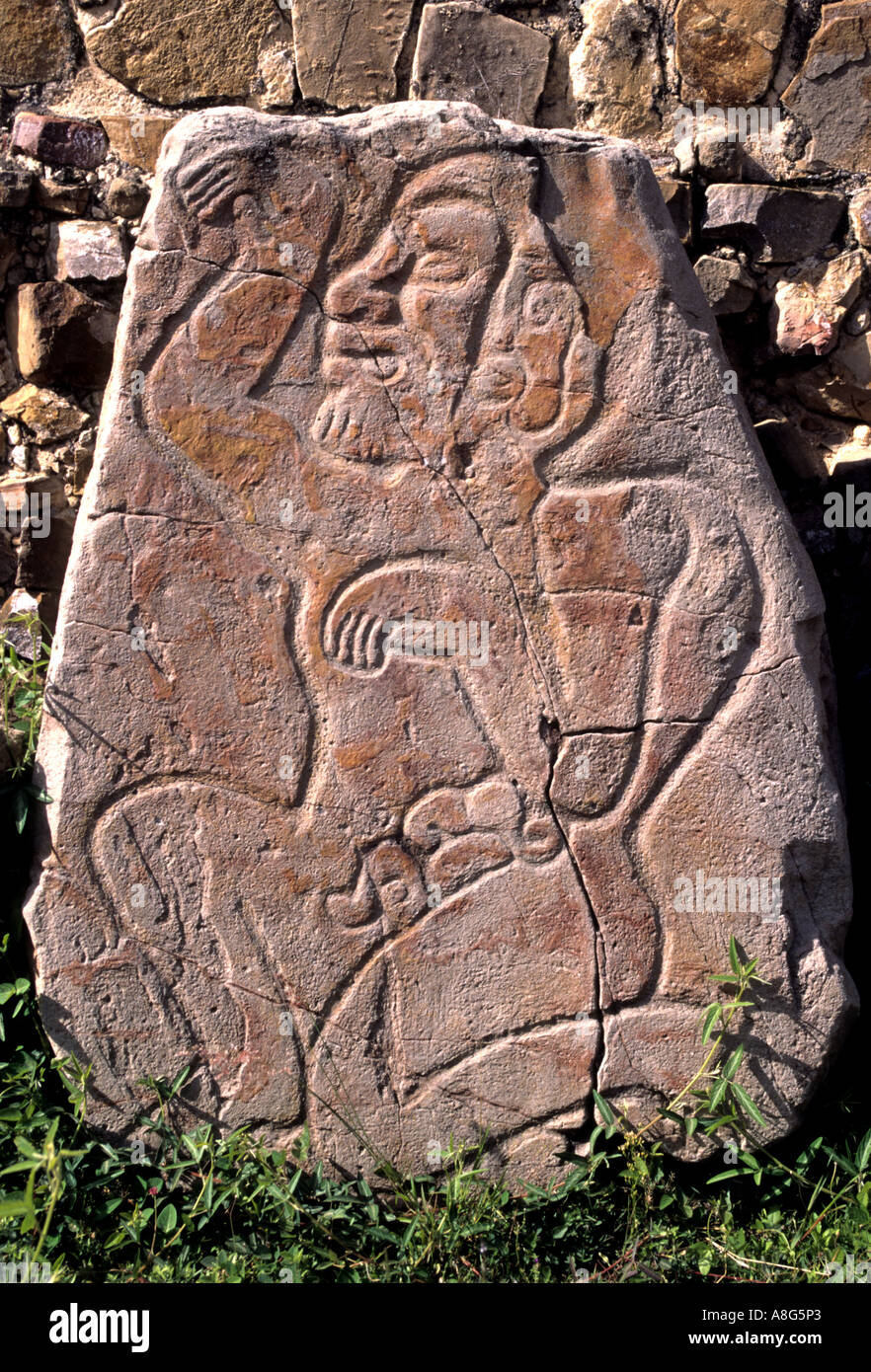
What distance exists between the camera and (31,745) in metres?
2.85

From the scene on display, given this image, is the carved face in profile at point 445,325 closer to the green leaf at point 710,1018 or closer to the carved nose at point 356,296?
the carved nose at point 356,296

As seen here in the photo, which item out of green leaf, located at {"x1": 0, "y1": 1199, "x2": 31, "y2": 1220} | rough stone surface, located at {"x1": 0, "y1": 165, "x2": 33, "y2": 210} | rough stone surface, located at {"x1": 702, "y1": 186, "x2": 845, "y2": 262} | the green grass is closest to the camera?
green leaf, located at {"x1": 0, "y1": 1199, "x2": 31, "y2": 1220}

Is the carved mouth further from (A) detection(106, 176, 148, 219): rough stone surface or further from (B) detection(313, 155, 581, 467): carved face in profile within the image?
(A) detection(106, 176, 148, 219): rough stone surface

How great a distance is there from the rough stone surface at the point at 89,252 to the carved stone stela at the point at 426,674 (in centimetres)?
100

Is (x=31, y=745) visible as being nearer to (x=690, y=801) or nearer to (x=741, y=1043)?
(x=690, y=801)

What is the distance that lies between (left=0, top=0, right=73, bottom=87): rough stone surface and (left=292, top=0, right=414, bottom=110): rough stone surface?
671 mm

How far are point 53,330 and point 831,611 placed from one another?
2.34m

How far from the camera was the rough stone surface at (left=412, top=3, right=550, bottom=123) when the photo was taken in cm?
333

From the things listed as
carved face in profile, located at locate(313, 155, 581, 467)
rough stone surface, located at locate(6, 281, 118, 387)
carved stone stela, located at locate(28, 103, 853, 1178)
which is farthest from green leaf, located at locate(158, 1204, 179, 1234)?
rough stone surface, located at locate(6, 281, 118, 387)

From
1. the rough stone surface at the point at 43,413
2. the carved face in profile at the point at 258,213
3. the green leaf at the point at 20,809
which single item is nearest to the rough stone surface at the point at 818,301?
the carved face in profile at the point at 258,213

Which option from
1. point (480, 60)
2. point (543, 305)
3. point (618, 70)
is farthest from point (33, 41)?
point (543, 305)

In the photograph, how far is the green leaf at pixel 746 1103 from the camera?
7.86 ft

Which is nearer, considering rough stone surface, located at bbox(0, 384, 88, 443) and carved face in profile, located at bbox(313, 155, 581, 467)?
carved face in profile, located at bbox(313, 155, 581, 467)

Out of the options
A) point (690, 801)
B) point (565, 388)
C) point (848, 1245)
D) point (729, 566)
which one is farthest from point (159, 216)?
point (848, 1245)
